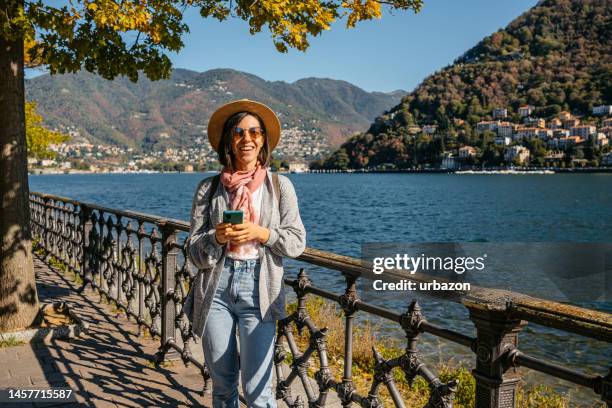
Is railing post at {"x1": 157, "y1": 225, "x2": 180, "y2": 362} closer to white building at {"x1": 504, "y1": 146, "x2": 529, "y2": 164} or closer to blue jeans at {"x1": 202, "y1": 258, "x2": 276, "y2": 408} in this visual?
blue jeans at {"x1": 202, "y1": 258, "x2": 276, "y2": 408}

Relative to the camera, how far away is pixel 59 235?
1016 centimetres

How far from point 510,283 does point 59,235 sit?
1415 cm

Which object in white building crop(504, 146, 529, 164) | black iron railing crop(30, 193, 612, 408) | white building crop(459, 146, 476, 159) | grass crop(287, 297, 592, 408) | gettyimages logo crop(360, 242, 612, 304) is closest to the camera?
black iron railing crop(30, 193, 612, 408)

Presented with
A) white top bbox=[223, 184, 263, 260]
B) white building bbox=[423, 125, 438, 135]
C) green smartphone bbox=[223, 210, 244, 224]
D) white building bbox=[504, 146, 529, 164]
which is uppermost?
white building bbox=[423, 125, 438, 135]

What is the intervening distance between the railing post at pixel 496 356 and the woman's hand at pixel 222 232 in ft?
Answer: 4.01

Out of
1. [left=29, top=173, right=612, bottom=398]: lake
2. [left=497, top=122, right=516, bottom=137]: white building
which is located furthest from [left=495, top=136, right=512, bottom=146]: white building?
[left=29, top=173, right=612, bottom=398]: lake

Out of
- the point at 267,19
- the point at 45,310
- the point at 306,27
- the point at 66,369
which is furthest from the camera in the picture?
the point at 45,310

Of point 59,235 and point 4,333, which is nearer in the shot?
point 4,333

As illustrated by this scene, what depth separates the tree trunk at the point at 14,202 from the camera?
18.4 feet

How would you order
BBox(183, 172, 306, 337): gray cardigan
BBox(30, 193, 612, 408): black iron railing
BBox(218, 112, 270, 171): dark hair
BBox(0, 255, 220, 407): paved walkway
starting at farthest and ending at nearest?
BBox(0, 255, 220, 407): paved walkway → BBox(218, 112, 270, 171): dark hair → BBox(183, 172, 306, 337): gray cardigan → BBox(30, 193, 612, 408): black iron railing

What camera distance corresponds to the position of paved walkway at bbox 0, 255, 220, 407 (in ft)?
14.6

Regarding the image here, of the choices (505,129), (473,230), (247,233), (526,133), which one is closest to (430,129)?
(505,129)

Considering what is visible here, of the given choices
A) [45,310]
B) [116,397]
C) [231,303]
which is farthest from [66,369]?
[231,303]

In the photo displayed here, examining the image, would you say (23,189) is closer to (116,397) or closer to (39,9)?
(39,9)
